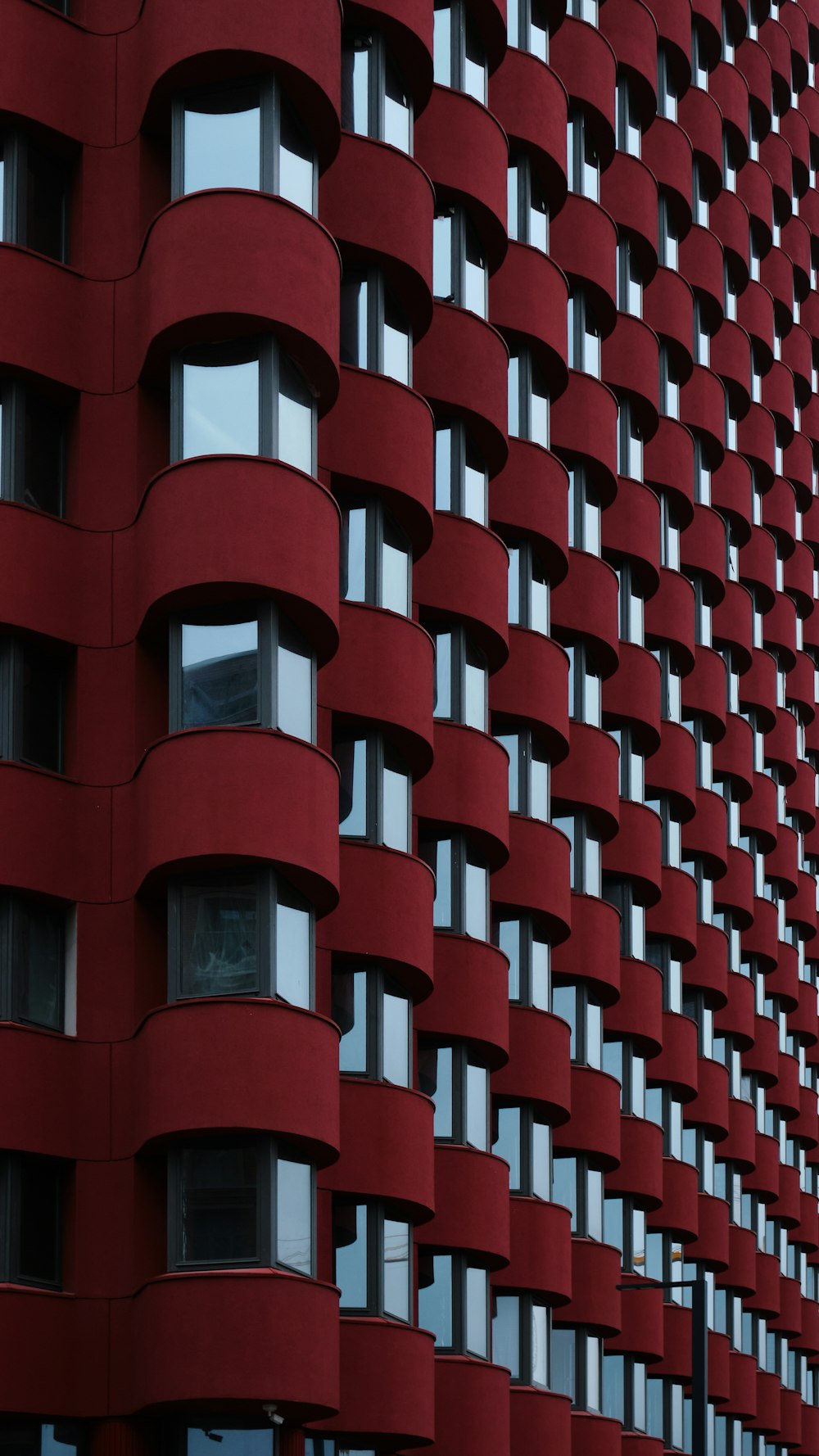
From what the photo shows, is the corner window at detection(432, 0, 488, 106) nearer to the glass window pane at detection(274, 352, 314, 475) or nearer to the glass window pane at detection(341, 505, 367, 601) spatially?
the glass window pane at detection(341, 505, 367, 601)

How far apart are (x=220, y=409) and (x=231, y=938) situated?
649 cm

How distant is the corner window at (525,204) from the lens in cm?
4750

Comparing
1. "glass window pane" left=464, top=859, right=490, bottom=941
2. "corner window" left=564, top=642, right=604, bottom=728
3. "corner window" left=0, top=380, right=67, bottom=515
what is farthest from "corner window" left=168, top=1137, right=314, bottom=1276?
"corner window" left=564, top=642, right=604, bottom=728

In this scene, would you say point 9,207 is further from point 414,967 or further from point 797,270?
point 797,270

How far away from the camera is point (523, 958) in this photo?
44531mm

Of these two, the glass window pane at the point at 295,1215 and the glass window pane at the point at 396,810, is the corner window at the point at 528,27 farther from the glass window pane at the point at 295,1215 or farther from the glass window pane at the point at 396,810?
the glass window pane at the point at 295,1215

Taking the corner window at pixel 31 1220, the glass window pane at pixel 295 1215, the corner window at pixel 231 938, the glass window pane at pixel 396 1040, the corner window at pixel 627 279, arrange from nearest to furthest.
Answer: the corner window at pixel 31 1220, the glass window pane at pixel 295 1215, the corner window at pixel 231 938, the glass window pane at pixel 396 1040, the corner window at pixel 627 279

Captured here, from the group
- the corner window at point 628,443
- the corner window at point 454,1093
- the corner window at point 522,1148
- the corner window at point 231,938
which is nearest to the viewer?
the corner window at point 231,938

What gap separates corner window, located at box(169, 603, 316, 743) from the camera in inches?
1303

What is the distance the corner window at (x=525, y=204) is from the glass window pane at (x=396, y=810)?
41.1ft

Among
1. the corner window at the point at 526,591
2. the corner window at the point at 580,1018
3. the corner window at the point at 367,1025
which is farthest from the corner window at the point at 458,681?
the corner window at the point at 580,1018

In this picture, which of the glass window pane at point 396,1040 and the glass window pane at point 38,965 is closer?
the glass window pane at point 38,965

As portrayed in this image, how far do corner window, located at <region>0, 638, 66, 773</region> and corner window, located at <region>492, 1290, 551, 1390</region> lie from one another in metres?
13.0

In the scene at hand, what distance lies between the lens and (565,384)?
159 ft
